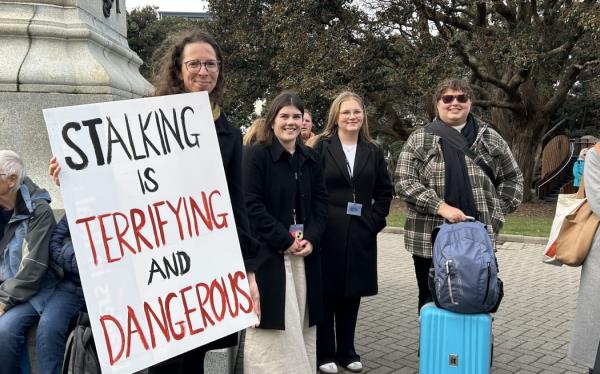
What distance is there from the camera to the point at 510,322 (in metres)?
5.29

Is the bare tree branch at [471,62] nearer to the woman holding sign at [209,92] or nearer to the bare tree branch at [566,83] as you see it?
the bare tree branch at [566,83]

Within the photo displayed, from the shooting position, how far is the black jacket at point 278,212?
3.34 m

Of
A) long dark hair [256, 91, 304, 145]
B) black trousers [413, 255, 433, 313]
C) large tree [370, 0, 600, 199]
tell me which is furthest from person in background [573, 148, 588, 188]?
large tree [370, 0, 600, 199]

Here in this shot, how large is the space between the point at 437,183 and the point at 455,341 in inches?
41.7

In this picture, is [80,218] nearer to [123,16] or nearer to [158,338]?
[158,338]

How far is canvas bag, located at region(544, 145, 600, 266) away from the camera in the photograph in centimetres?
328

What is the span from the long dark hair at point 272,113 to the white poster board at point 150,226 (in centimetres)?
132

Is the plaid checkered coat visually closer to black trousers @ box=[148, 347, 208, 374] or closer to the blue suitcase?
the blue suitcase

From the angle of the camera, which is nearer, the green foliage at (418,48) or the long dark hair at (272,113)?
the long dark hair at (272,113)

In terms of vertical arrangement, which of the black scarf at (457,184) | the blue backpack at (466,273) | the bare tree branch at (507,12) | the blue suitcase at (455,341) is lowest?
the blue suitcase at (455,341)

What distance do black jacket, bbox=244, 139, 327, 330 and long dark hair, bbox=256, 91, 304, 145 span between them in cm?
6

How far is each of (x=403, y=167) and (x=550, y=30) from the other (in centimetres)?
1329

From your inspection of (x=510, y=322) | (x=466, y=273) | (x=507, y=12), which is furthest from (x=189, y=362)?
(x=507, y=12)

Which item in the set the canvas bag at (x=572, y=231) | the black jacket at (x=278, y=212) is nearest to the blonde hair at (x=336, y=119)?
the black jacket at (x=278, y=212)
